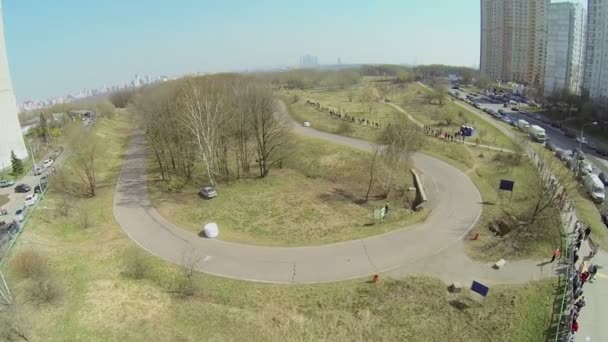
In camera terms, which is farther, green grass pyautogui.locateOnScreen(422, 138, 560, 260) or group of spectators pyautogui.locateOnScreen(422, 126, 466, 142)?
group of spectators pyautogui.locateOnScreen(422, 126, 466, 142)

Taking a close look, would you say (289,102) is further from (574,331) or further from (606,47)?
(574,331)

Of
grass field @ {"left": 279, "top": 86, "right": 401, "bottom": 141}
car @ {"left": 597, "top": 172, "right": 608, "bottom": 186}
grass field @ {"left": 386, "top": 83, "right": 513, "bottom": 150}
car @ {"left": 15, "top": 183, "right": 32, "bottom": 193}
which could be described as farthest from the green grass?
car @ {"left": 15, "top": 183, "right": 32, "bottom": 193}

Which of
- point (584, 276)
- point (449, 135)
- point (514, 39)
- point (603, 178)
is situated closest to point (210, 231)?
point (584, 276)

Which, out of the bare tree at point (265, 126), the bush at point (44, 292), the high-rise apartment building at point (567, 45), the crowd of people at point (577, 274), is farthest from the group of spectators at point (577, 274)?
the high-rise apartment building at point (567, 45)

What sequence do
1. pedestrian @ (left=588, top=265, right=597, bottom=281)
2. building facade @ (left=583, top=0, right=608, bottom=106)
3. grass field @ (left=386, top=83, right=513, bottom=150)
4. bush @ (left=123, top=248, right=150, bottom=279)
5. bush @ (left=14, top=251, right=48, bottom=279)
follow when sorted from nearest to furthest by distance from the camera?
pedestrian @ (left=588, top=265, right=597, bottom=281) < bush @ (left=14, top=251, right=48, bottom=279) < bush @ (left=123, top=248, right=150, bottom=279) < grass field @ (left=386, top=83, right=513, bottom=150) < building facade @ (left=583, top=0, right=608, bottom=106)

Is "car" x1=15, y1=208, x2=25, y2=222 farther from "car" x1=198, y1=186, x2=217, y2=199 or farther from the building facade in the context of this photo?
the building facade

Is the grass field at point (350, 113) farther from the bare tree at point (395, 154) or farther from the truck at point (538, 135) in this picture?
the truck at point (538, 135)

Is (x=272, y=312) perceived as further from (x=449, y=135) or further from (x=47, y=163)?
(x=47, y=163)
